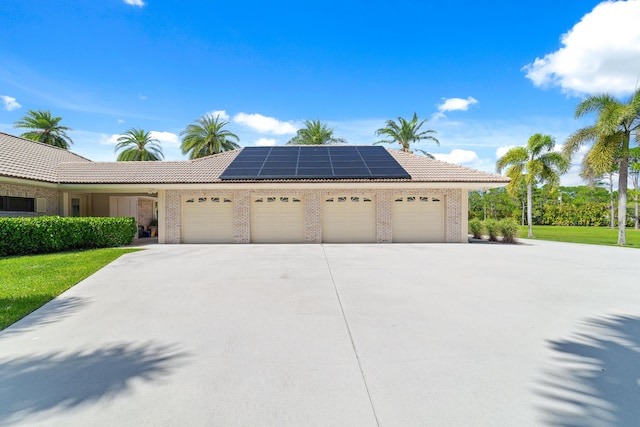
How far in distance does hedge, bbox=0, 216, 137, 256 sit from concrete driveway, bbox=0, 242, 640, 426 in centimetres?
641

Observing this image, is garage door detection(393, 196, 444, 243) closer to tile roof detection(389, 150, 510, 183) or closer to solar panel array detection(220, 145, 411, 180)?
tile roof detection(389, 150, 510, 183)

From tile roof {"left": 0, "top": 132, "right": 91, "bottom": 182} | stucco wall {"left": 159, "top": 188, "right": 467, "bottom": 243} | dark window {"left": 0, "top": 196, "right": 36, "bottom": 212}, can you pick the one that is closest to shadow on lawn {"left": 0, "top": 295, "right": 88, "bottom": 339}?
stucco wall {"left": 159, "top": 188, "right": 467, "bottom": 243}

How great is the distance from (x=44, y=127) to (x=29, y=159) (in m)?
19.9

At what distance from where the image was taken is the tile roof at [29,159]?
12.9 meters

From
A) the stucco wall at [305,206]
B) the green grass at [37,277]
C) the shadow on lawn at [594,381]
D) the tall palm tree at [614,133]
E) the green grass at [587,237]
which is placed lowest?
the green grass at [587,237]

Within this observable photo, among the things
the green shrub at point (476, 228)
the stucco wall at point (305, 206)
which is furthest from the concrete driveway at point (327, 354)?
the green shrub at point (476, 228)

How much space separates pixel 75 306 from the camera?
5.12 metres

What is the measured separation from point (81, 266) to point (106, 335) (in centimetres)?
579

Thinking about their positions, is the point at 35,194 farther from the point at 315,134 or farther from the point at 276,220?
the point at 315,134

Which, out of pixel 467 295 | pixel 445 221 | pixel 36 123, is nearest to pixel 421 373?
pixel 467 295

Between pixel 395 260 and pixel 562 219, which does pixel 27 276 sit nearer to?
pixel 395 260

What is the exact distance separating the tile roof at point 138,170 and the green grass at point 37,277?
17.3 feet

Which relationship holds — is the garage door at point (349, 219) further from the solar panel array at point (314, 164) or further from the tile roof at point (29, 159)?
the tile roof at point (29, 159)

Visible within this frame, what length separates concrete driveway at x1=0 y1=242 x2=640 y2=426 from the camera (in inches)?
98.2
